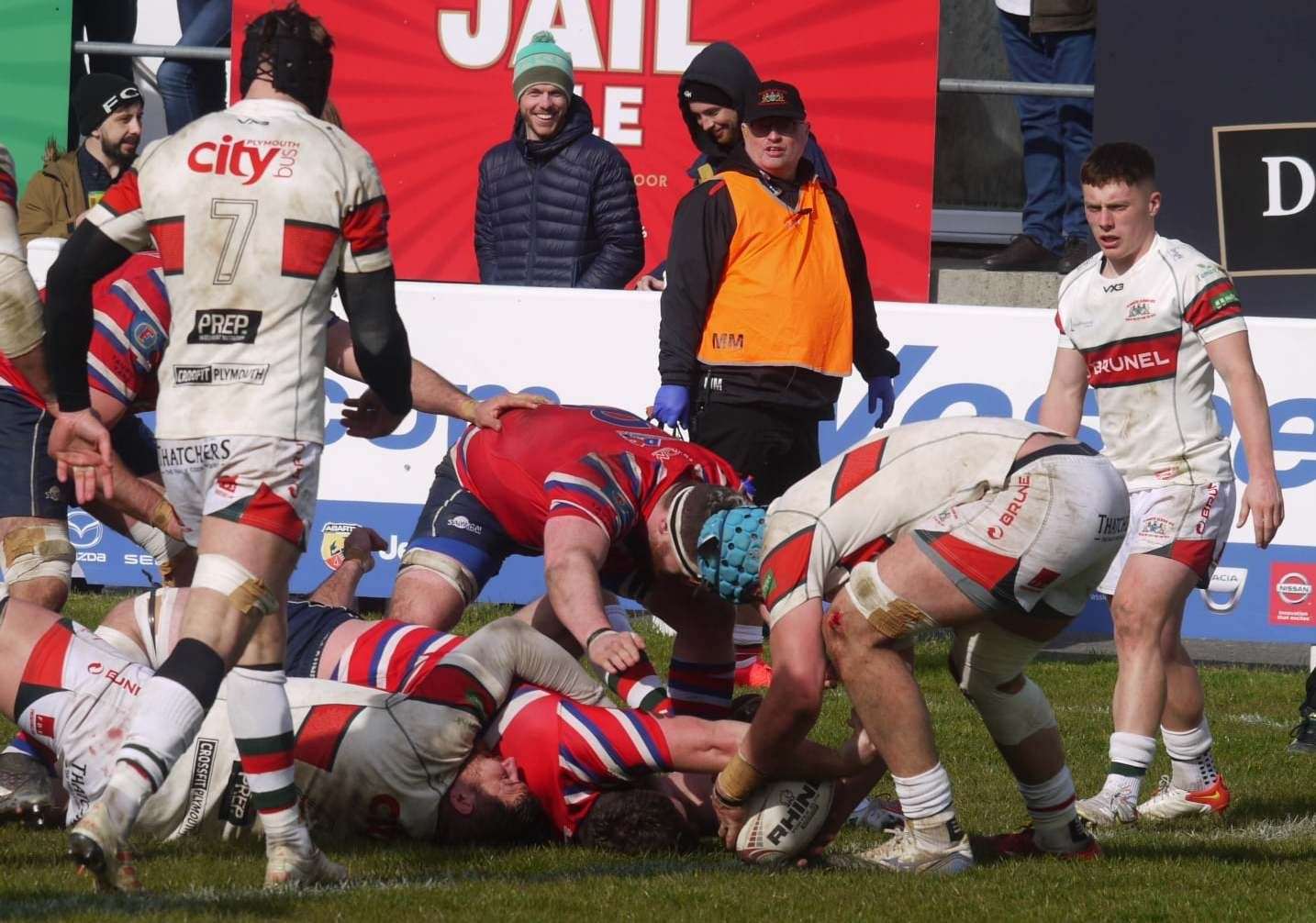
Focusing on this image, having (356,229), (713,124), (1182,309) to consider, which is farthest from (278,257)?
(713,124)

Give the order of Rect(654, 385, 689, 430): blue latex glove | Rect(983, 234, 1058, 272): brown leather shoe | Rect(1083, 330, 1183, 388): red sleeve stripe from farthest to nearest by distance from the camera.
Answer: Rect(983, 234, 1058, 272): brown leather shoe, Rect(654, 385, 689, 430): blue latex glove, Rect(1083, 330, 1183, 388): red sleeve stripe

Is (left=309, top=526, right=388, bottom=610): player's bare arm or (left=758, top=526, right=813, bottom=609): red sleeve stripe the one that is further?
(left=309, top=526, right=388, bottom=610): player's bare arm

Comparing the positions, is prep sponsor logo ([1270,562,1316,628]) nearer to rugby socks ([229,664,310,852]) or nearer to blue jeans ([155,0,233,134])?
rugby socks ([229,664,310,852])

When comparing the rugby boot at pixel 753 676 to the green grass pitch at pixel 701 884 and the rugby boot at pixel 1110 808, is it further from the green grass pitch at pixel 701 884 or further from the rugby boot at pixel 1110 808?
the rugby boot at pixel 1110 808

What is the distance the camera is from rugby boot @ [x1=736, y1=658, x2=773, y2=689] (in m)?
8.88

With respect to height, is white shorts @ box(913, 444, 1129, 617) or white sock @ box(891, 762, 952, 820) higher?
white shorts @ box(913, 444, 1129, 617)

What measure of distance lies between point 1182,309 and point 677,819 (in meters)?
2.65

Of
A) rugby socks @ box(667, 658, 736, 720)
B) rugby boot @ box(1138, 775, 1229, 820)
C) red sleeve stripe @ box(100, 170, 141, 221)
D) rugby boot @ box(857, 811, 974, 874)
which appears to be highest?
red sleeve stripe @ box(100, 170, 141, 221)

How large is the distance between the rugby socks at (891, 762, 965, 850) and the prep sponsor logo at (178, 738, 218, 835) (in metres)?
2.02

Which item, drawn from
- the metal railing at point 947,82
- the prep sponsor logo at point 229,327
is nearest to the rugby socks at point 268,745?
the prep sponsor logo at point 229,327

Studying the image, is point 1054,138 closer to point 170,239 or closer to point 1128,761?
point 1128,761

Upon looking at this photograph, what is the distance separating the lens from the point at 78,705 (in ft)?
18.5

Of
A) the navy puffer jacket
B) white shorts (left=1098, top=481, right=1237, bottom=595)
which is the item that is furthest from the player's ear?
the navy puffer jacket

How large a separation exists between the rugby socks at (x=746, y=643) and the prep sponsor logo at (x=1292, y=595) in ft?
10.7
